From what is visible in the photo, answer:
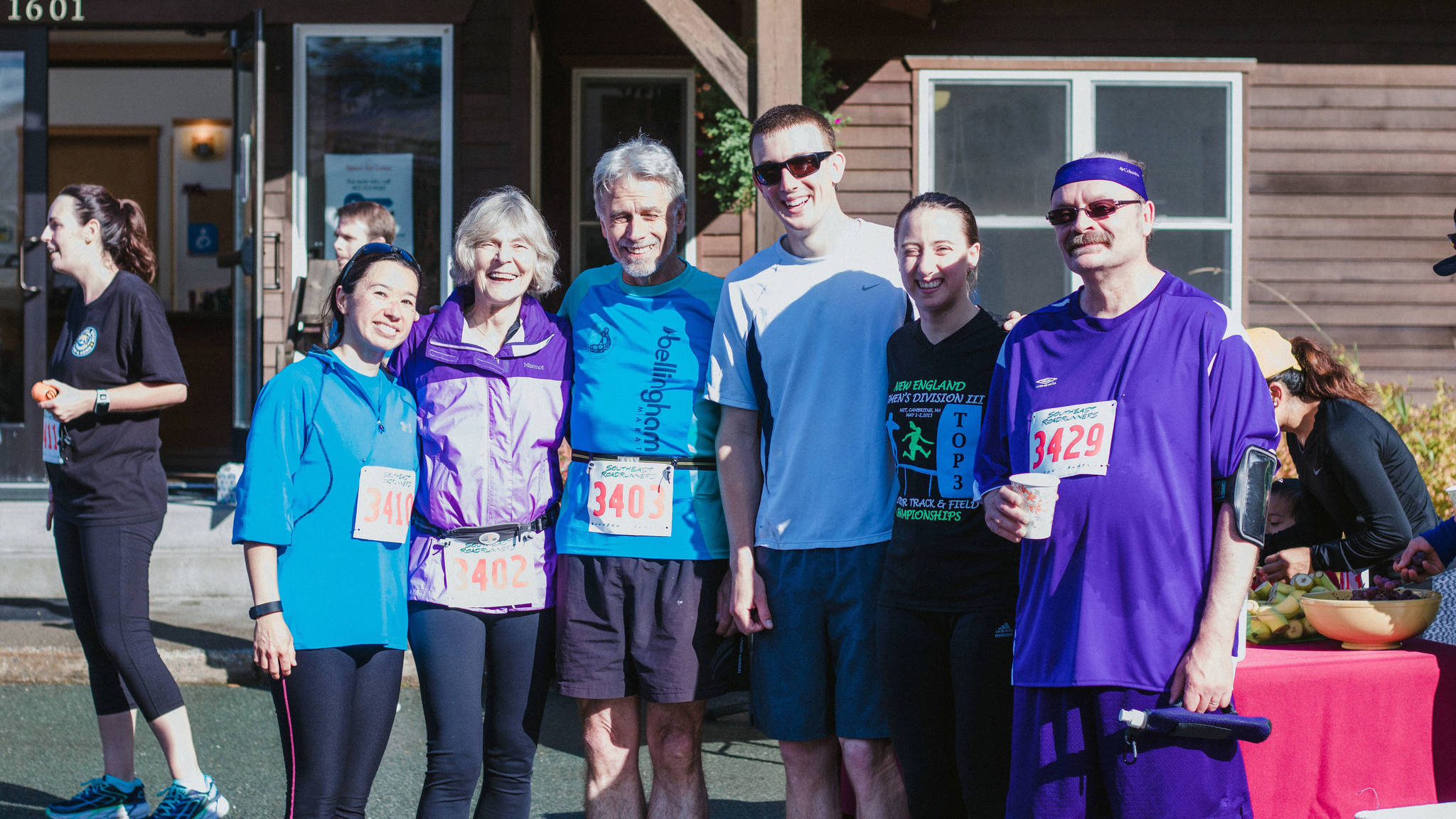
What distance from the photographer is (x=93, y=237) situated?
3.70 meters

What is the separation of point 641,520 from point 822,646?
0.49m

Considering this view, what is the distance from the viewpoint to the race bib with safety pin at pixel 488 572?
270cm

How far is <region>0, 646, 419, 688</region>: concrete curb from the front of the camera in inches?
212

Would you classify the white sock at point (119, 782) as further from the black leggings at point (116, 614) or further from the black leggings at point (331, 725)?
the black leggings at point (331, 725)

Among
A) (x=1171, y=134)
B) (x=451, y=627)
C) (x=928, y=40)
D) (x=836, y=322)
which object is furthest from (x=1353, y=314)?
(x=451, y=627)

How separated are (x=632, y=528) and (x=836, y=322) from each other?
0.65m

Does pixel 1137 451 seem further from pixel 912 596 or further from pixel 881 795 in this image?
pixel 881 795

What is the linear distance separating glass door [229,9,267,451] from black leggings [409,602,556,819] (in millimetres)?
4710

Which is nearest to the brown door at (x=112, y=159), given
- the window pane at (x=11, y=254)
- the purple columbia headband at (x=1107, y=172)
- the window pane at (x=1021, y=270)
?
the window pane at (x=11, y=254)

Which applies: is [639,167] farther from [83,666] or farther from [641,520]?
[83,666]

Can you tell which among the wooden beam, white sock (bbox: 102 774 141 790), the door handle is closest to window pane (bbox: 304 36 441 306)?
the door handle

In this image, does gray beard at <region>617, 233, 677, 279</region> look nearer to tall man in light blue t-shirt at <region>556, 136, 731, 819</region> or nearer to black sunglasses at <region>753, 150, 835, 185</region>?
tall man in light blue t-shirt at <region>556, 136, 731, 819</region>

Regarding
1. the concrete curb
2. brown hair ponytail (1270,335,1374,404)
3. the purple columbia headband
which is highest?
the purple columbia headband

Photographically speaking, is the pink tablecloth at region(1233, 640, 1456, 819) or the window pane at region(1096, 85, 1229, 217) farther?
the window pane at region(1096, 85, 1229, 217)
